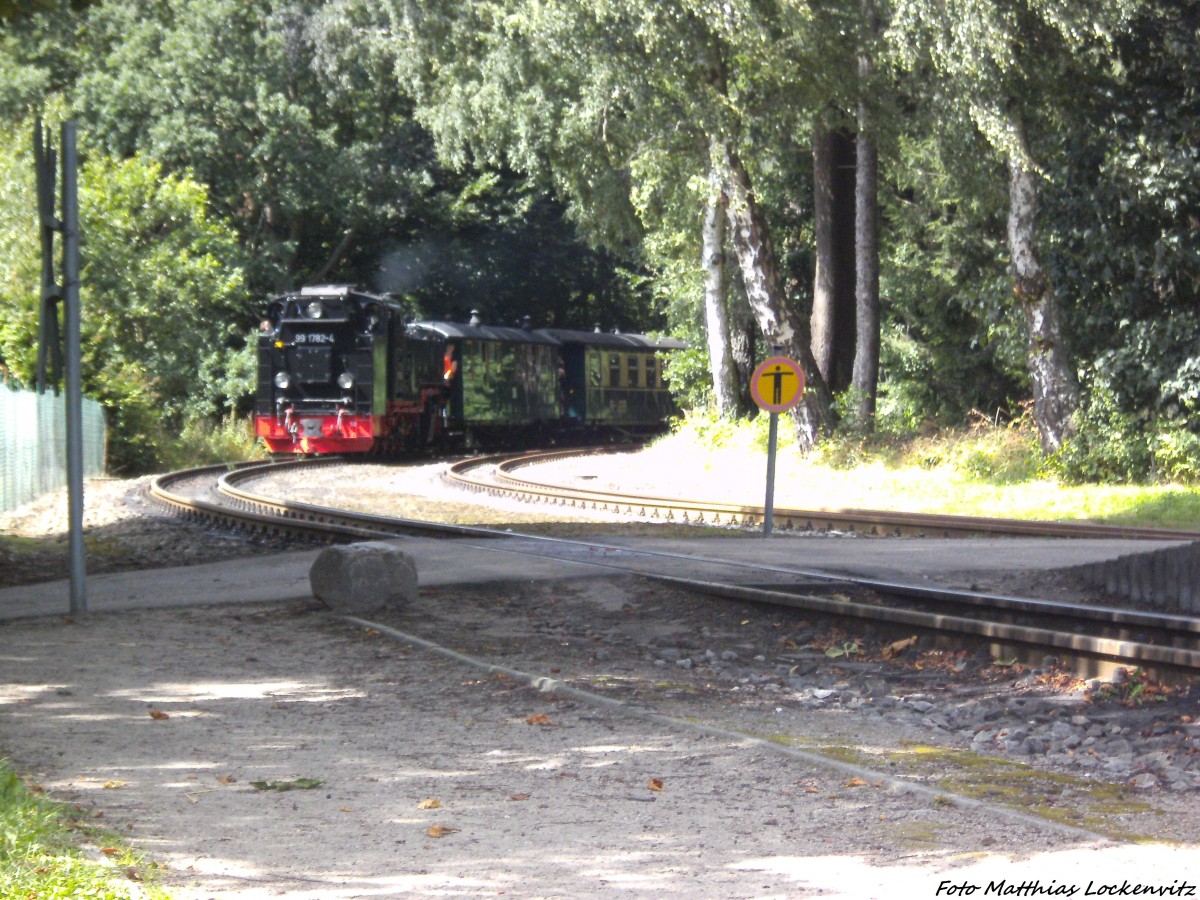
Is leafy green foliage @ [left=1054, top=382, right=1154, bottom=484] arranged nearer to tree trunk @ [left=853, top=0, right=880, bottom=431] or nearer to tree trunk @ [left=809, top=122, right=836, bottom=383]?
tree trunk @ [left=853, top=0, right=880, bottom=431]

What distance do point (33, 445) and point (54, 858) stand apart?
20820mm

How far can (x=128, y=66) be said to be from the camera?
42531 millimetres

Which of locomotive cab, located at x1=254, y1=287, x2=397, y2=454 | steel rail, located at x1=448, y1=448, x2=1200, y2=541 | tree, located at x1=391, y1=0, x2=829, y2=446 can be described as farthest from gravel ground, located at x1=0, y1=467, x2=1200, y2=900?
locomotive cab, located at x1=254, y1=287, x2=397, y2=454

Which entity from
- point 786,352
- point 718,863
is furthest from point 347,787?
point 786,352

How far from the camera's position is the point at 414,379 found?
33250 millimetres

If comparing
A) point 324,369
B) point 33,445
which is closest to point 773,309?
point 324,369

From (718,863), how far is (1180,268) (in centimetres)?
1799

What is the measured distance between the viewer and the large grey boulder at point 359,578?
10.9 metres

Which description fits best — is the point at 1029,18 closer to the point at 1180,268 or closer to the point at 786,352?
the point at 1180,268

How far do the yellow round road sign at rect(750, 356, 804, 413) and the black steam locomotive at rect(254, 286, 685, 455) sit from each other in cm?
1566

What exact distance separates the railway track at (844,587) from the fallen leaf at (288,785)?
4509 millimetres

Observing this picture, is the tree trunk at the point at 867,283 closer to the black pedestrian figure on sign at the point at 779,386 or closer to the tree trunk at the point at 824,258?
the tree trunk at the point at 824,258

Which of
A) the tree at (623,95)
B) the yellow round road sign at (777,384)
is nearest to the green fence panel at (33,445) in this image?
the yellow round road sign at (777,384)

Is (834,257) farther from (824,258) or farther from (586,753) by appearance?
(586,753)
